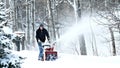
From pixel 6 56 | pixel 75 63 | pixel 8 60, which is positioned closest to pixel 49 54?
pixel 75 63

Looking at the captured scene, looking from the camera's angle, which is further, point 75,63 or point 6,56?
point 75,63

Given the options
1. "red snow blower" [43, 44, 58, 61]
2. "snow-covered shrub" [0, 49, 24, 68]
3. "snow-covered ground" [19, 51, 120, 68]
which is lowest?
"snow-covered ground" [19, 51, 120, 68]

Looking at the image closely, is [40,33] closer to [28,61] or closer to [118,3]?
[28,61]

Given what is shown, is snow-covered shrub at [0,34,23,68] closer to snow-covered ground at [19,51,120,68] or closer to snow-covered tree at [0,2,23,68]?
snow-covered tree at [0,2,23,68]

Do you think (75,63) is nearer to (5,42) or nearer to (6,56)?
(6,56)

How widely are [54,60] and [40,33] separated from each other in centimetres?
146

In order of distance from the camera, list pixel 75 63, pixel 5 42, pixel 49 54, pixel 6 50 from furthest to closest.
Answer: pixel 49 54
pixel 75 63
pixel 6 50
pixel 5 42

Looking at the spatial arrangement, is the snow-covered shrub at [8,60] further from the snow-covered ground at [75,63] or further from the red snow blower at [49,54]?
→ the red snow blower at [49,54]

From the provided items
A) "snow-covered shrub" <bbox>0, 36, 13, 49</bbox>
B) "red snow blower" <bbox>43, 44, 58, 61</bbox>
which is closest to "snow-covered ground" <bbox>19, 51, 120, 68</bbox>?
"red snow blower" <bbox>43, 44, 58, 61</bbox>

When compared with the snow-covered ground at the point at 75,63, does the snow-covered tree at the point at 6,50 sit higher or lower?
higher

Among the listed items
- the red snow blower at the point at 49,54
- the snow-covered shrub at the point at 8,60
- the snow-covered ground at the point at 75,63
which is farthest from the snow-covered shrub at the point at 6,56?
the red snow blower at the point at 49,54

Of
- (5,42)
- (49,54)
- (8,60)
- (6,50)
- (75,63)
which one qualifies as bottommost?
(75,63)

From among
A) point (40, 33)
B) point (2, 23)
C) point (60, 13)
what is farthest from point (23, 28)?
point (2, 23)

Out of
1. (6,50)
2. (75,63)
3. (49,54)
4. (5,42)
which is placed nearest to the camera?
(5,42)
